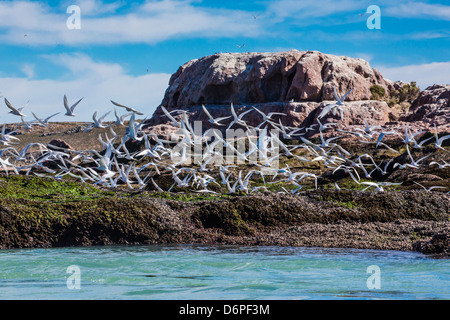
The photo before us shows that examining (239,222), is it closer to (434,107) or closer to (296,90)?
(434,107)

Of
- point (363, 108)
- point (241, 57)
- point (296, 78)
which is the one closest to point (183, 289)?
point (363, 108)

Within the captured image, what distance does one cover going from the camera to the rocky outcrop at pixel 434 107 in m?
44.6

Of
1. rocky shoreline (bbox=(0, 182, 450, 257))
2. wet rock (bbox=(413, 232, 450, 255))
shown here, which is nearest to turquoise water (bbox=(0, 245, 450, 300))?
wet rock (bbox=(413, 232, 450, 255))

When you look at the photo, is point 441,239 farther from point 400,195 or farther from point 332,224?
point 400,195

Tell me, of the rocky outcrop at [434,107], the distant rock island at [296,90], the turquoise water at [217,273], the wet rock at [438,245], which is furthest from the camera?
the distant rock island at [296,90]

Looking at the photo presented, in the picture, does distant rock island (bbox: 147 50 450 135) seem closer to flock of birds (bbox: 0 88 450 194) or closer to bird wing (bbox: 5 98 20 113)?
flock of birds (bbox: 0 88 450 194)

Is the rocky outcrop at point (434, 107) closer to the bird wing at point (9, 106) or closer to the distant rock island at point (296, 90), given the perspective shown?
the distant rock island at point (296, 90)

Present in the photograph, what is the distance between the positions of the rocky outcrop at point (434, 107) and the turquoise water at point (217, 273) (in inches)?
1421

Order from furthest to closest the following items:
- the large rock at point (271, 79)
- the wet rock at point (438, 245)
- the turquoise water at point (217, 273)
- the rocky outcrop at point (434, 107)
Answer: the large rock at point (271, 79)
the rocky outcrop at point (434, 107)
the wet rock at point (438, 245)
the turquoise water at point (217, 273)

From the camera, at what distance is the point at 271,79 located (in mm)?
61844

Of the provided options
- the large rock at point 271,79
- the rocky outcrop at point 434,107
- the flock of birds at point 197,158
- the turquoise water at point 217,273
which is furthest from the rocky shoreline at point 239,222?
the large rock at point 271,79

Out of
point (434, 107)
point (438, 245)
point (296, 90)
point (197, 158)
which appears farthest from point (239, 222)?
point (296, 90)

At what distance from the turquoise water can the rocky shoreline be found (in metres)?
0.60
